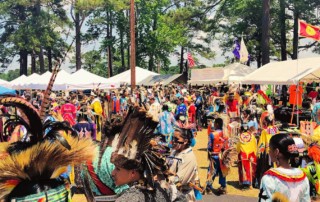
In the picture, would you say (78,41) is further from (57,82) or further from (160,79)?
(57,82)

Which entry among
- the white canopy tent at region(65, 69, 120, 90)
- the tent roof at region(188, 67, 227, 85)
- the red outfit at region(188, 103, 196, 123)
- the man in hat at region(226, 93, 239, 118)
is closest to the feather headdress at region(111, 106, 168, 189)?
the man in hat at region(226, 93, 239, 118)

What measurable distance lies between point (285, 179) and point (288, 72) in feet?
38.3

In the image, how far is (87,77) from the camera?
21.6 m

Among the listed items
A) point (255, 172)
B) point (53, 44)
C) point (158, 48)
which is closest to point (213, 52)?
point (158, 48)

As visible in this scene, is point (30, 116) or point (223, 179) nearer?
point (30, 116)

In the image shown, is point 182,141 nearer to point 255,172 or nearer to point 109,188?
point 109,188

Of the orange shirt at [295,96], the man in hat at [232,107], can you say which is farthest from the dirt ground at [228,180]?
the orange shirt at [295,96]

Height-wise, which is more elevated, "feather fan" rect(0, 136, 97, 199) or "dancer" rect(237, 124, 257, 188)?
"feather fan" rect(0, 136, 97, 199)

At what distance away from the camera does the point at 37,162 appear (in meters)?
1.91

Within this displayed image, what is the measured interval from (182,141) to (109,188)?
2.11 meters

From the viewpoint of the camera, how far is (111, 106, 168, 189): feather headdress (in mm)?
2223

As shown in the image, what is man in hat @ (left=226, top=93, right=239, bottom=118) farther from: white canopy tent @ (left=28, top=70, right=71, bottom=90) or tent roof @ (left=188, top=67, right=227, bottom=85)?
white canopy tent @ (left=28, top=70, right=71, bottom=90)

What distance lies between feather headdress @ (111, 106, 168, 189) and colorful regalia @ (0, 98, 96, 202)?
0.66 ft

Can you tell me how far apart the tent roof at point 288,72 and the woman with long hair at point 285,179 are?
9.50 meters
